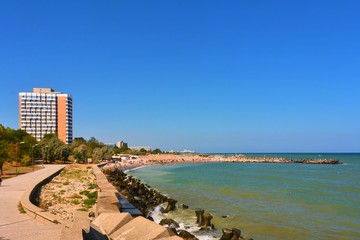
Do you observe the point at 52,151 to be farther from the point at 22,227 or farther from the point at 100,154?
the point at 22,227

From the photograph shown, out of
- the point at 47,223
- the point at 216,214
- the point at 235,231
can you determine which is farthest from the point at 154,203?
the point at 47,223

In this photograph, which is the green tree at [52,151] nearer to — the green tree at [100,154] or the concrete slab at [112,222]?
the green tree at [100,154]

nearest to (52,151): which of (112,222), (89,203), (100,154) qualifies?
(100,154)

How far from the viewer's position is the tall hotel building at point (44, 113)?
138875mm

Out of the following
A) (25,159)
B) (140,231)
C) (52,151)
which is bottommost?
(140,231)

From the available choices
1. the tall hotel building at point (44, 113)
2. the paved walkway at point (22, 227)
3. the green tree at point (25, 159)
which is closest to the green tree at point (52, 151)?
the green tree at point (25, 159)

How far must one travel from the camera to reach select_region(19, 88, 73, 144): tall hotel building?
13888 centimetres

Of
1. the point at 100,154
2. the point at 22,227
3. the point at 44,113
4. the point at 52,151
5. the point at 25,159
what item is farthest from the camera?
the point at 44,113

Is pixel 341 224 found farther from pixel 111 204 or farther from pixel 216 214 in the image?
pixel 111 204

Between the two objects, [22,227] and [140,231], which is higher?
[140,231]

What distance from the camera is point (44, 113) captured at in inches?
5531

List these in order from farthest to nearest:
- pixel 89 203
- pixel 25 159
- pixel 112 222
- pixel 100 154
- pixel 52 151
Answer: pixel 100 154 < pixel 52 151 < pixel 25 159 < pixel 89 203 < pixel 112 222

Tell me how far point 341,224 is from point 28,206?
16.0m

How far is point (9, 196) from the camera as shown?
16.2 meters
